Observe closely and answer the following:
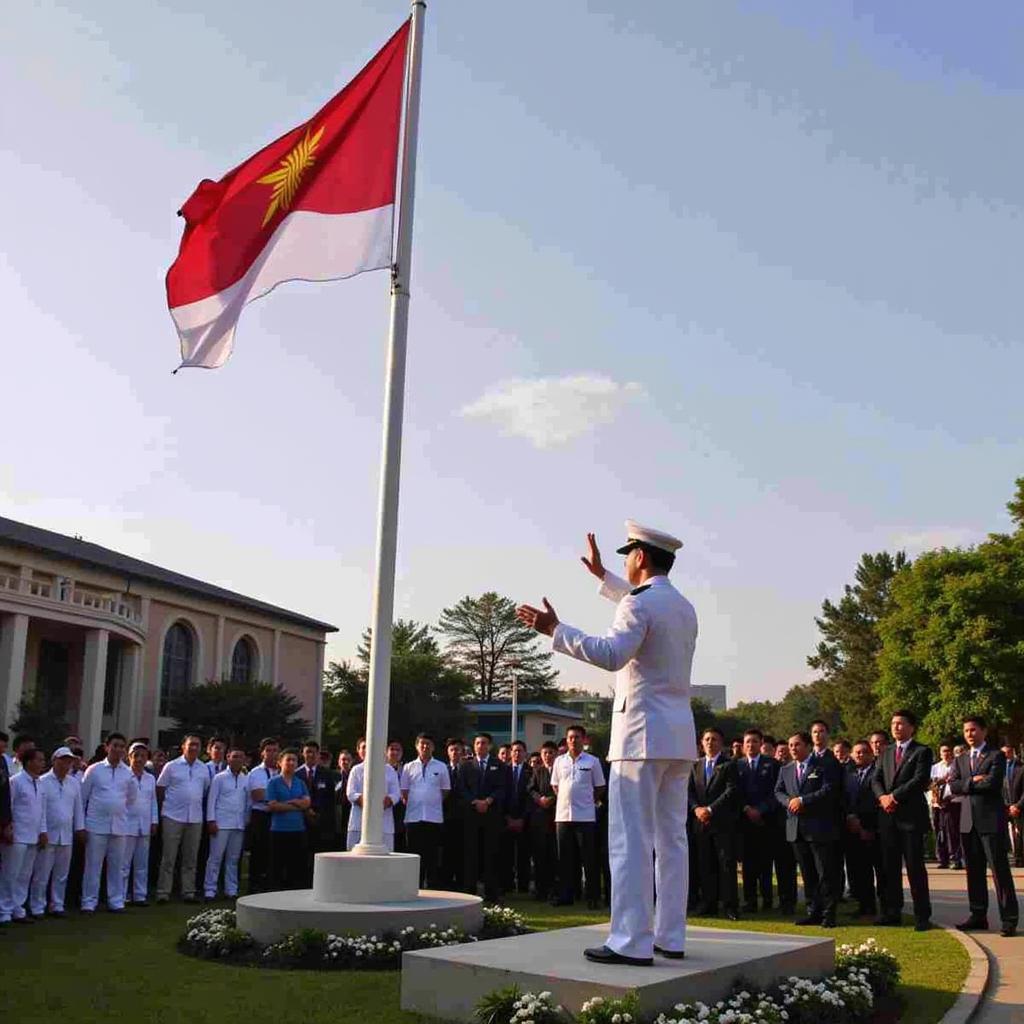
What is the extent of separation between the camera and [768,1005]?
18.7 feet

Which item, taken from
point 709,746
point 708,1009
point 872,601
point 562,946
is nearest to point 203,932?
point 562,946

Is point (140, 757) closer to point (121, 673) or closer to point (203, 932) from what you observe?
point (203, 932)

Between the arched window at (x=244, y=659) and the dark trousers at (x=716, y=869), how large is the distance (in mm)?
45823

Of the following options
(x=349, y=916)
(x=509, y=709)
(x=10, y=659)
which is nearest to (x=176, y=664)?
(x=10, y=659)

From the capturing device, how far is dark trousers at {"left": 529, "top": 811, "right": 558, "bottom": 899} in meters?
14.3

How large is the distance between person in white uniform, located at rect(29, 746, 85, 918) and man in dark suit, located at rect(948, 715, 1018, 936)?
9.21 m

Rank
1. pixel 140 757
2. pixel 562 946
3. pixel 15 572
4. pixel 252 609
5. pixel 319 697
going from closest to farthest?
pixel 562 946
pixel 140 757
pixel 15 572
pixel 252 609
pixel 319 697

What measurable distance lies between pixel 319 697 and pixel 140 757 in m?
50.2

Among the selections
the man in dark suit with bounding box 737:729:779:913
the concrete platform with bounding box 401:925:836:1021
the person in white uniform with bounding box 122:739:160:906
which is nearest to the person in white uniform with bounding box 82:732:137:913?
the person in white uniform with bounding box 122:739:160:906

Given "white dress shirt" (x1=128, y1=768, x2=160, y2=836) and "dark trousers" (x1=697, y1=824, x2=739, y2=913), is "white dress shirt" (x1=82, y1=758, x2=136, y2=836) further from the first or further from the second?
"dark trousers" (x1=697, y1=824, x2=739, y2=913)

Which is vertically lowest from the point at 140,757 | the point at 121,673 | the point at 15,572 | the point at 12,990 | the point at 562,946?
the point at 12,990

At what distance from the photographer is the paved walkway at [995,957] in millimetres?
6586

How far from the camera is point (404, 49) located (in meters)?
10.1

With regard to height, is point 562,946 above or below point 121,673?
below
